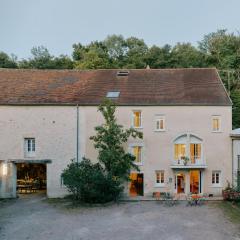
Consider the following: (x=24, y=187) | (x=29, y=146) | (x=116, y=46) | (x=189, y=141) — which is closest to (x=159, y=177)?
(x=189, y=141)

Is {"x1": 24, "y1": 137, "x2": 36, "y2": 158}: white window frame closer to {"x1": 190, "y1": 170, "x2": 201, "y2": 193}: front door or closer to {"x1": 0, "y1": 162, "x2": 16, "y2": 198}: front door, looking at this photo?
{"x1": 0, "y1": 162, "x2": 16, "y2": 198}: front door

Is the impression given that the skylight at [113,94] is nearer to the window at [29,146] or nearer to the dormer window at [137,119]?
the dormer window at [137,119]

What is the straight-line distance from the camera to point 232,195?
28.3 m

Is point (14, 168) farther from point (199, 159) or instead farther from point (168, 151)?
point (199, 159)

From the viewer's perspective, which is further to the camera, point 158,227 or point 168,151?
point 168,151

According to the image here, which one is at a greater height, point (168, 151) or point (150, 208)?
point (168, 151)

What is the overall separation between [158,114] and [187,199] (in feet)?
25.7

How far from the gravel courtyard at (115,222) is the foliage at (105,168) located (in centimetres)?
143

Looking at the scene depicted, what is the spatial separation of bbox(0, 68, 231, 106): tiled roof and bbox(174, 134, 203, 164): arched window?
3.15 metres

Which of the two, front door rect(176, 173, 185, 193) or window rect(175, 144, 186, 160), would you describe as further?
front door rect(176, 173, 185, 193)

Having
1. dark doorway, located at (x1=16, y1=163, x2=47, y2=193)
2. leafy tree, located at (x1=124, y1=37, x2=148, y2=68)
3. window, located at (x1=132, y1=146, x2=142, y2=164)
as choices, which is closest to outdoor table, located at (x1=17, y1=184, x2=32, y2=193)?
dark doorway, located at (x1=16, y1=163, x2=47, y2=193)

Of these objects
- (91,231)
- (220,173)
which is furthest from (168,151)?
(91,231)

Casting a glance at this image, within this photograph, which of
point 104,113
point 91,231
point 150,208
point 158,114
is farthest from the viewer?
point 158,114

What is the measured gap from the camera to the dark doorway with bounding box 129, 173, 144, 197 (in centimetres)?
3069
